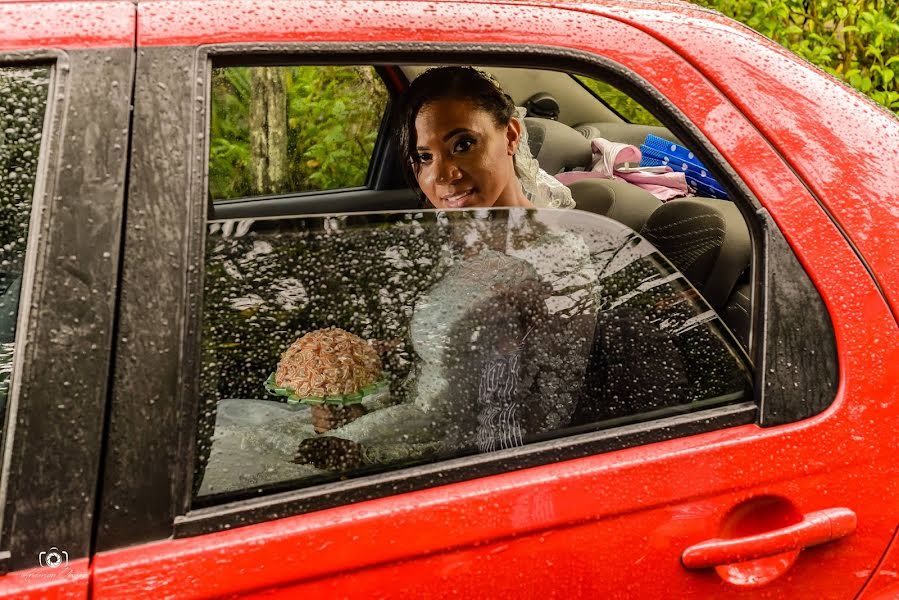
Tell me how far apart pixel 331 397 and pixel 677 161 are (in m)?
1.72

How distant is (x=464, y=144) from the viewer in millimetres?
1944

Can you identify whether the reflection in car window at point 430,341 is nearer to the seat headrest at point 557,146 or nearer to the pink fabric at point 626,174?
the pink fabric at point 626,174

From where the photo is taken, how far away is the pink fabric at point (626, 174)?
2.62 metres

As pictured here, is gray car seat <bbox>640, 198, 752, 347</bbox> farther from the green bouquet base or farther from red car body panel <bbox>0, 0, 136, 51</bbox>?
red car body panel <bbox>0, 0, 136, 51</bbox>

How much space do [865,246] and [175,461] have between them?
1006 mm

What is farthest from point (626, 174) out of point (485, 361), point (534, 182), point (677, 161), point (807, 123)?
point (485, 361)

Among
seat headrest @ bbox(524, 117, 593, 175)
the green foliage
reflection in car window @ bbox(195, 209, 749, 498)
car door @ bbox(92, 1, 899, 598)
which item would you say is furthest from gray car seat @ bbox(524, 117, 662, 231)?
the green foliage

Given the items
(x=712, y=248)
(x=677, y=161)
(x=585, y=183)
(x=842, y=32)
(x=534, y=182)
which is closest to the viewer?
(x=712, y=248)

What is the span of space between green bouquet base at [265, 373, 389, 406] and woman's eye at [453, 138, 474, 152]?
32.1 inches

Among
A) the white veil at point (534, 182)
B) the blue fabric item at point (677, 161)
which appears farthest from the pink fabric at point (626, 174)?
the white veil at point (534, 182)

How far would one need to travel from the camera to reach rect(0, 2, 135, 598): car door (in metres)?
1.05

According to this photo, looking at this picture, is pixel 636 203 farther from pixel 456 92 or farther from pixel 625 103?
pixel 456 92

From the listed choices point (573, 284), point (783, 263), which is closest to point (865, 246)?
point (783, 263)

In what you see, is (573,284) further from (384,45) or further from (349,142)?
(349,142)
